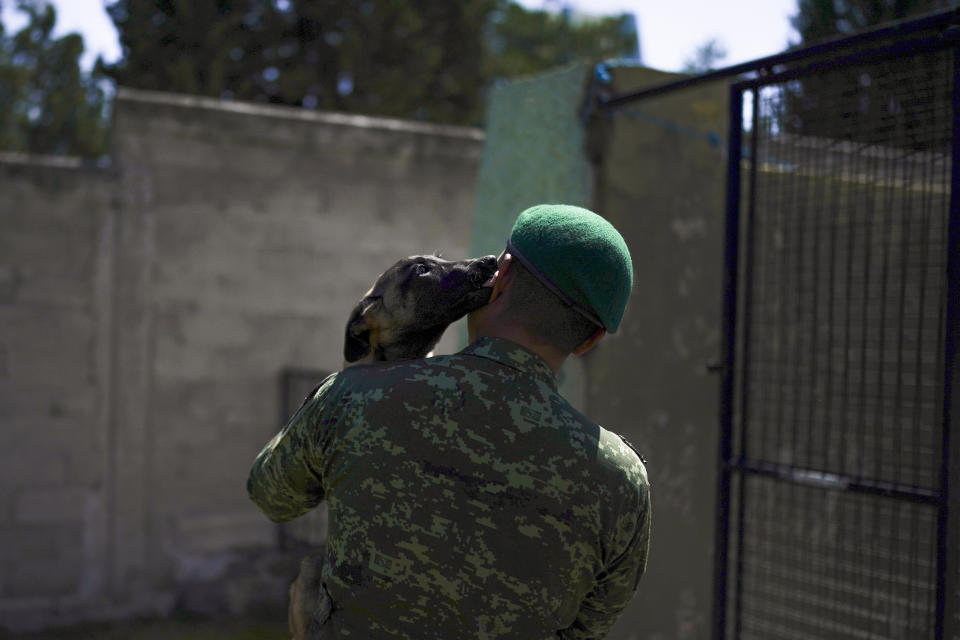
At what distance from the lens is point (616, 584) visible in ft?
4.87

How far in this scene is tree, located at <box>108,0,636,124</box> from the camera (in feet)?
38.0

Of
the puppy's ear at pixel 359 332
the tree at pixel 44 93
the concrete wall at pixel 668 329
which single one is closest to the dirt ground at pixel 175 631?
the concrete wall at pixel 668 329

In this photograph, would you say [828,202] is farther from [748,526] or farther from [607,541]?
[607,541]

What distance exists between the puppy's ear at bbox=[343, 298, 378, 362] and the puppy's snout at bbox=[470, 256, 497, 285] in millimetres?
216

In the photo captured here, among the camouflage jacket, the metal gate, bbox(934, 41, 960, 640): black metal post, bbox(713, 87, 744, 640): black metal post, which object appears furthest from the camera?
bbox(713, 87, 744, 640): black metal post

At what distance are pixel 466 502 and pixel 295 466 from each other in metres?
0.34

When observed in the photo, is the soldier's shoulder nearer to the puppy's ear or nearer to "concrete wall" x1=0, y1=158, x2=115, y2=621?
the puppy's ear

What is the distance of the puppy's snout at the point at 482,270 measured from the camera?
158cm

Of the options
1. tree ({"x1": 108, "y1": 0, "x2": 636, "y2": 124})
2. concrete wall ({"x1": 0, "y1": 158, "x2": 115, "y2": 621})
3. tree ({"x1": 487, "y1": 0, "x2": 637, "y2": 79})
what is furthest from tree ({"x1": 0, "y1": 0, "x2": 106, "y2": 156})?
concrete wall ({"x1": 0, "y1": 158, "x2": 115, "y2": 621})

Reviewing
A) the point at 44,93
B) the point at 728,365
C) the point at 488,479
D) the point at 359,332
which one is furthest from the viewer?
the point at 44,93

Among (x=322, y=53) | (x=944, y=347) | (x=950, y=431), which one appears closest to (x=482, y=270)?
(x=950, y=431)

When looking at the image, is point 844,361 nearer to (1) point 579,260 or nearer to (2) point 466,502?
(1) point 579,260

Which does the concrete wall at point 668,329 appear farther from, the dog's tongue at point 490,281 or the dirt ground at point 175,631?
the dirt ground at point 175,631

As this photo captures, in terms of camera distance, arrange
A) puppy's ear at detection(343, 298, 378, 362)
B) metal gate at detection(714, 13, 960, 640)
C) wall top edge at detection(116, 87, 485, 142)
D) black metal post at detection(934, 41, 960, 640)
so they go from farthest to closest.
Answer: wall top edge at detection(116, 87, 485, 142), metal gate at detection(714, 13, 960, 640), black metal post at detection(934, 41, 960, 640), puppy's ear at detection(343, 298, 378, 362)
